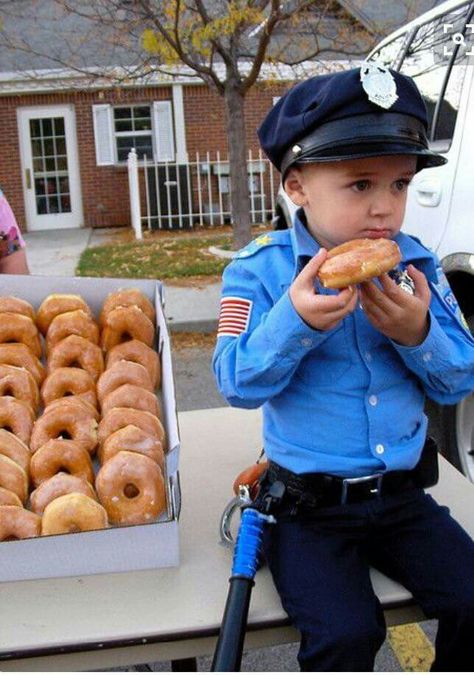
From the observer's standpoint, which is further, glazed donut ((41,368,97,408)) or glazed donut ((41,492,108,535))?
glazed donut ((41,368,97,408))

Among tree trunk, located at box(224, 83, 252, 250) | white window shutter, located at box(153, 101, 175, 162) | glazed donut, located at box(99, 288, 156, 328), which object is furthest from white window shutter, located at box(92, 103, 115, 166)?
glazed donut, located at box(99, 288, 156, 328)

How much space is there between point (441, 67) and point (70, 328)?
116 inches

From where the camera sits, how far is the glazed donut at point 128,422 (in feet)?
7.13

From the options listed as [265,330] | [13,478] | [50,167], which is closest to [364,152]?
[265,330]

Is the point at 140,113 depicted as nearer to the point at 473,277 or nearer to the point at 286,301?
the point at 473,277

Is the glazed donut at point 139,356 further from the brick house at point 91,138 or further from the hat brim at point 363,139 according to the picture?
the brick house at point 91,138

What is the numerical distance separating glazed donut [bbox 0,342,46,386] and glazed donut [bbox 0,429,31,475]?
39 cm

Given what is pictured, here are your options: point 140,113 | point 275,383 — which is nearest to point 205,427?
point 275,383

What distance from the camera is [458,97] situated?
4250mm

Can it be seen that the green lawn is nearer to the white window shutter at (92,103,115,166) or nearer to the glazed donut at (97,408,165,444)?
the white window shutter at (92,103,115,166)

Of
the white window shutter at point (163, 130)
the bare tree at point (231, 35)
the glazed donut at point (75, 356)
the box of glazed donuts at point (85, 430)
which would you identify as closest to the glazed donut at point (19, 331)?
the box of glazed donuts at point (85, 430)

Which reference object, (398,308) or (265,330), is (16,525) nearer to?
(265,330)

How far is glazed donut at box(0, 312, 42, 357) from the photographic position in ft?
8.50

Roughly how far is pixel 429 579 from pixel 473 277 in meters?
2.34
